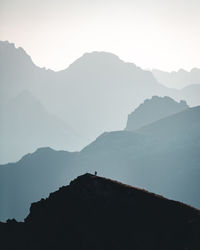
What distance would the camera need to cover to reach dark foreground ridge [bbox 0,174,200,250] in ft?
143

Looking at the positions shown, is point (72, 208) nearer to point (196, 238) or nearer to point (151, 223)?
point (151, 223)

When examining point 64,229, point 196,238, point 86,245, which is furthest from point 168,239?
point 64,229

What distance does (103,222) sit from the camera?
46.3m

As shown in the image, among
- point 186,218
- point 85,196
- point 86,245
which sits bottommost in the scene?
point 86,245

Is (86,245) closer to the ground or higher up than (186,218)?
closer to the ground

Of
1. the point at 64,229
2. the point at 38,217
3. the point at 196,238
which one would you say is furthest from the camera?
the point at 38,217

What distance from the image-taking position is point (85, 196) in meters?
48.8

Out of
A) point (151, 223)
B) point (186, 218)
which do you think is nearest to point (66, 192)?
point (151, 223)

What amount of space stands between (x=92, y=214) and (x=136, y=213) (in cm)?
505

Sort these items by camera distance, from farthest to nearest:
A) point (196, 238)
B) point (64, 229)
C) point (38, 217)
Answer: point (38, 217), point (64, 229), point (196, 238)

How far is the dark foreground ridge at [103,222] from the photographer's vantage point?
43.7 metres

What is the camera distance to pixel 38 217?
49.5m

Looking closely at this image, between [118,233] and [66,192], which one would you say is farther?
[66,192]

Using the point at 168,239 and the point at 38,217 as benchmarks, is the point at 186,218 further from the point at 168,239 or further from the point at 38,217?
the point at 38,217
